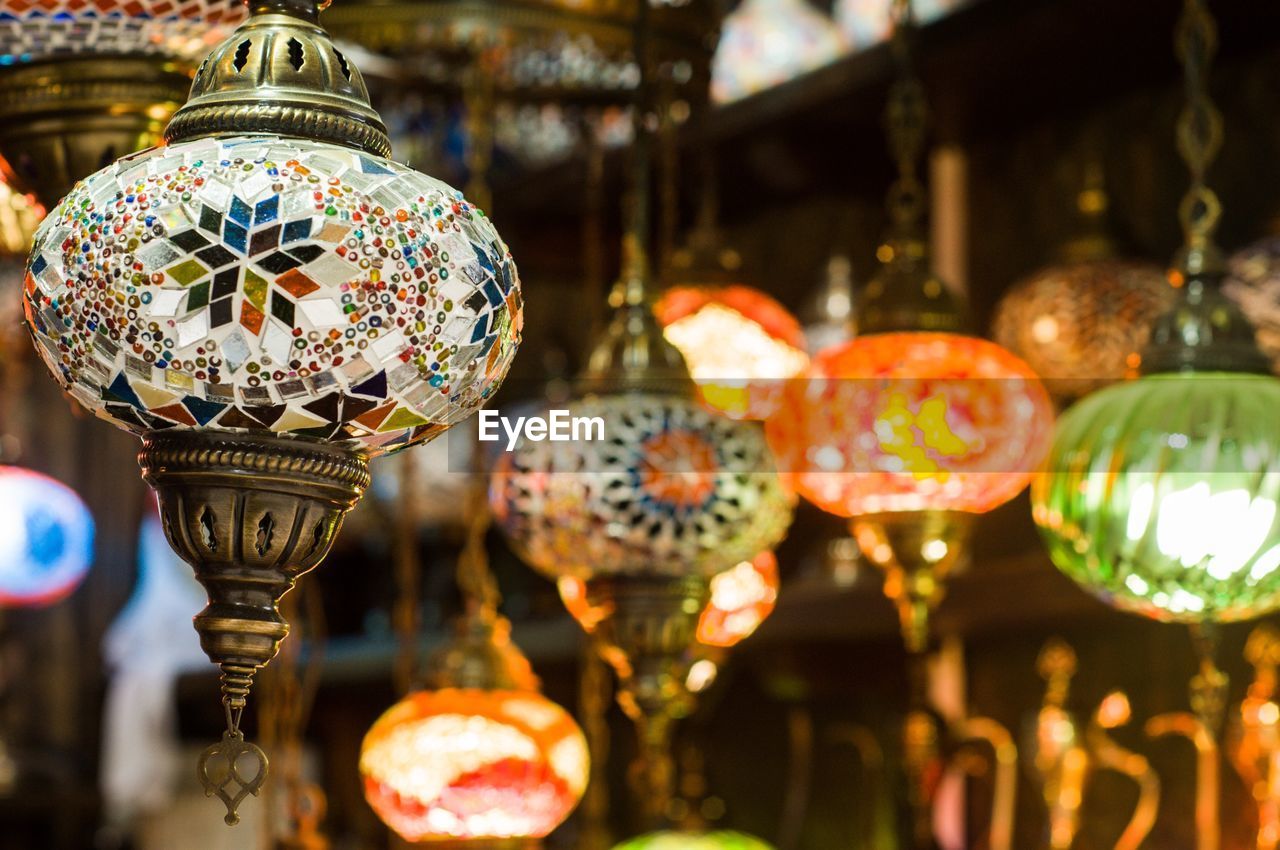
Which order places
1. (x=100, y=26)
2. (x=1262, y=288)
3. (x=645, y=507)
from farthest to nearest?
(x=1262, y=288)
(x=645, y=507)
(x=100, y=26)

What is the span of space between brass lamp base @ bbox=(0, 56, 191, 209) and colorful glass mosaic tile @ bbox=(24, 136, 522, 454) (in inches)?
15.2

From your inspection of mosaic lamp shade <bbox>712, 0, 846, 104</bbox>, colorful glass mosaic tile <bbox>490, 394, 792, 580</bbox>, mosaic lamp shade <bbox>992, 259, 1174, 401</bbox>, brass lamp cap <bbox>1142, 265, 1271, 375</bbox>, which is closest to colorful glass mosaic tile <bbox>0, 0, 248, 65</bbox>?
colorful glass mosaic tile <bbox>490, 394, 792, 580</bbox>

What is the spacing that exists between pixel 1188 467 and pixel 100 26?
82 cm

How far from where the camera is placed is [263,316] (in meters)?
0.78

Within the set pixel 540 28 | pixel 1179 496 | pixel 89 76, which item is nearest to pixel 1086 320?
pixel 540 28

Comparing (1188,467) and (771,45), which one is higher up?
(771,45)

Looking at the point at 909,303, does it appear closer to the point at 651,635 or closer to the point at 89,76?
the point at 651,635

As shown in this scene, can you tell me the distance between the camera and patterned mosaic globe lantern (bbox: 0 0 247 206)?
1.20 meters

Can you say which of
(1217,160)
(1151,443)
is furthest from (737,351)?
(1217,160)

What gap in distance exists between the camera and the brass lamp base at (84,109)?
3.95ft

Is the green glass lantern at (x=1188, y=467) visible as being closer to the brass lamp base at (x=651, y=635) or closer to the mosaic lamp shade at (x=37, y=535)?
the brass lamp base at (x=651, y=635)

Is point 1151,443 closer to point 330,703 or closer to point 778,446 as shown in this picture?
point 778,446

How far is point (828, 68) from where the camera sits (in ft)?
9.37

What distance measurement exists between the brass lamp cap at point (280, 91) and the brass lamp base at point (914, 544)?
888 millimetres
